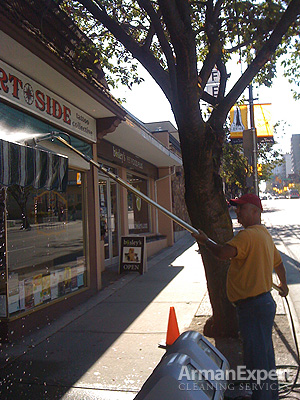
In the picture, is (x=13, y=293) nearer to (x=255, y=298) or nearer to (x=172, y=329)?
(x=172, y=329)

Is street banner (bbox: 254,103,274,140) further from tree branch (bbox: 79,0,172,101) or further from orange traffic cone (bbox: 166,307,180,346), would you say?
orange traffic cone (bbox: 166,307,180,346)

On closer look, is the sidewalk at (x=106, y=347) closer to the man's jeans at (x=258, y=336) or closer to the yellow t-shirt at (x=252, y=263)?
the man's jeans at (x=258, y=336)

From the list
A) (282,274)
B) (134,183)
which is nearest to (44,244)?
(282,274)

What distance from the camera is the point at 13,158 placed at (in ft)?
11.3

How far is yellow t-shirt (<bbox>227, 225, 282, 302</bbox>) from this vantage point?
322cm

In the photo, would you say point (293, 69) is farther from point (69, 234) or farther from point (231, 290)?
point (231, 290)

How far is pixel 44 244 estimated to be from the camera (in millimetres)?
6668

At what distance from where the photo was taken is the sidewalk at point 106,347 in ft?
13.2

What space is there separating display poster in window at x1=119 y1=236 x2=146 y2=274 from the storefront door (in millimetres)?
951

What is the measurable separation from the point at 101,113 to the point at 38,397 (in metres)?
5.64

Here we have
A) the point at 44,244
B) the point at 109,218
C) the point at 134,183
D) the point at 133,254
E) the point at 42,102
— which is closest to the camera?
the point at 42,102

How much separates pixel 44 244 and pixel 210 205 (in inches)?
120

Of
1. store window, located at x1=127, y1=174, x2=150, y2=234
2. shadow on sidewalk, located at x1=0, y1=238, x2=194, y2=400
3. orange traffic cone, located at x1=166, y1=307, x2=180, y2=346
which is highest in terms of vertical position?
store window, located at x1=127, y1=174, x2=150, y2=234

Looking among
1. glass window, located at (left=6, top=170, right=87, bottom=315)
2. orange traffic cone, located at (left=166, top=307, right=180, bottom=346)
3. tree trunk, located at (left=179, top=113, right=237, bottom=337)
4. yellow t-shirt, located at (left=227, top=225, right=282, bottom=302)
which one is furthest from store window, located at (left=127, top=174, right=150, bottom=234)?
yellow t-shirt, located at (left=227, top=225, right=282, bottom=302)
